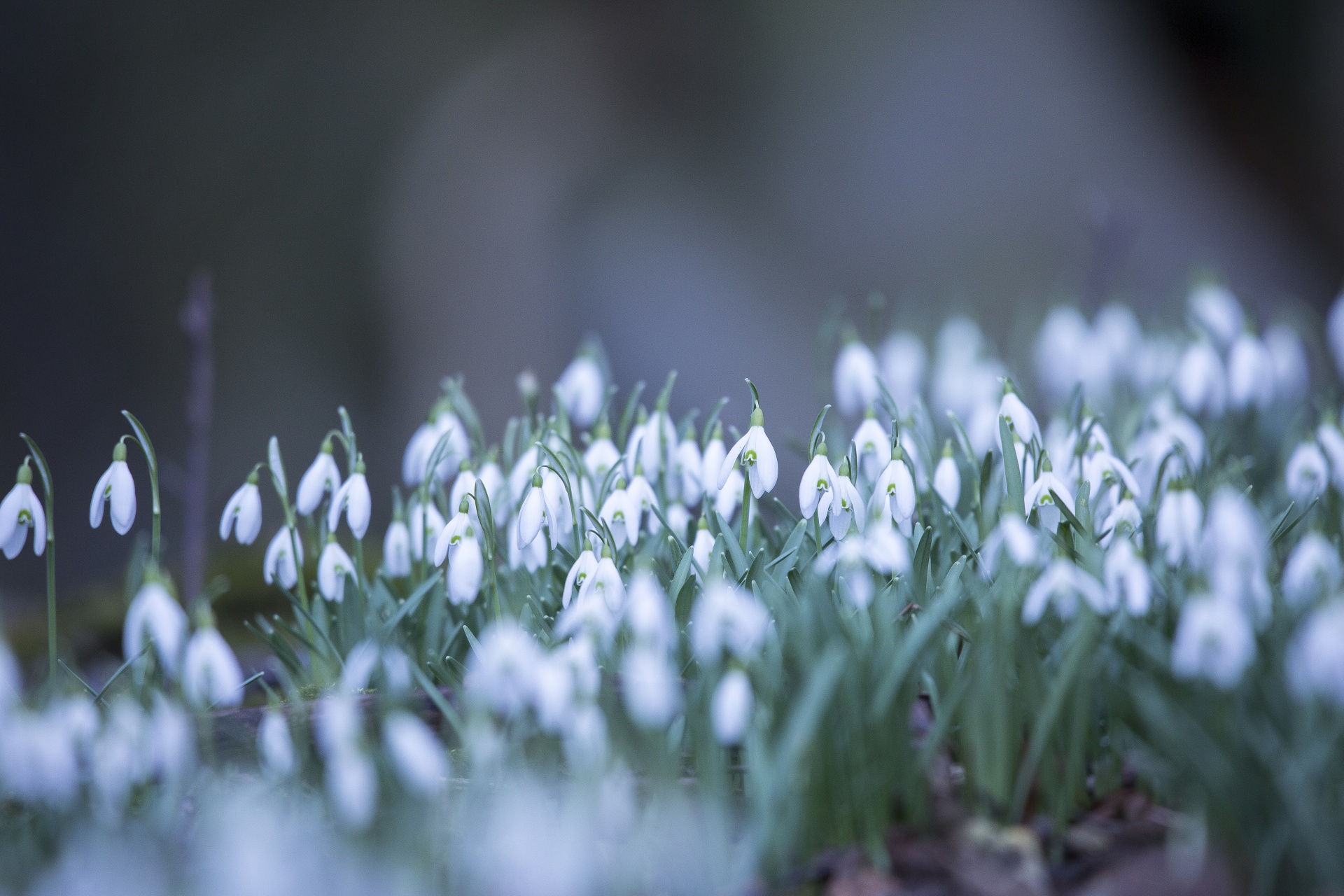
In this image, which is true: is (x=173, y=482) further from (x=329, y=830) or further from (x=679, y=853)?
(x=679, y=853)

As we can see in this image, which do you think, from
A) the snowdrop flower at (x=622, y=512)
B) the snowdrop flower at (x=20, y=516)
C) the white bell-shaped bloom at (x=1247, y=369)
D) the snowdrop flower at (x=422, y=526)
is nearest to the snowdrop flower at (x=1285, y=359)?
the white bell-shaped bloom at (x=1247, y=369)

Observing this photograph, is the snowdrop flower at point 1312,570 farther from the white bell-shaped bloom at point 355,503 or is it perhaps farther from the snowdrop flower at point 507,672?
the white bell-shaped bloom at point 355,503

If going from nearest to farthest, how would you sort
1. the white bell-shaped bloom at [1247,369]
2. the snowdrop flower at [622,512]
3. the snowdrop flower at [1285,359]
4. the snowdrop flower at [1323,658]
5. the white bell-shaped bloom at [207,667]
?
the snowdrop flower at [1323,658] < the white bell-shaped bloom at [207,667] < the snowdrop flower at [622,512] < the white bell-shaped bloom at [1247,369] < the snowdrop flower at [1285,359]

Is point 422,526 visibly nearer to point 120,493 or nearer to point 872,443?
point 120,493

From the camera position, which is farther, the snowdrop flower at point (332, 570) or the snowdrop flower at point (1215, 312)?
the snowdrop flower at point (1215, 312)

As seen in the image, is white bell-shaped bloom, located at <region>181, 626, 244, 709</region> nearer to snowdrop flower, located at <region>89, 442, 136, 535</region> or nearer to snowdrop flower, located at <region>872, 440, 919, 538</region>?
snowdrop flower, located at <region>89, 442, 136, 535</region>
